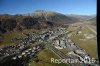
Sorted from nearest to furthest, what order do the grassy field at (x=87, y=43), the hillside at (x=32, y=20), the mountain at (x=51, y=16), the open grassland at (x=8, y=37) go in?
the grassy field at (x=87, y=43)
the mountain at (x=51, y=16)
the hillside at (x=32, y=20)
the open grassland at (x=8, y=37)

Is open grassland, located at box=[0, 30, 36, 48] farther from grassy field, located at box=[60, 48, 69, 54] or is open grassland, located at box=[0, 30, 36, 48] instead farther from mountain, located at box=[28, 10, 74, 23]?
grassy field, located at box=[60, 48, 69, 54]

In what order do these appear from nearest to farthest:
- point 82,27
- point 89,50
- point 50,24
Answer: point 89,50 → point 82,27 → point 50,24

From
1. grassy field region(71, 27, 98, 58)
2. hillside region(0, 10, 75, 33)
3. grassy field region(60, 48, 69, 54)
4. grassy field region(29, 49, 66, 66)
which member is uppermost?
hillside region(0, 10, 75, 33)

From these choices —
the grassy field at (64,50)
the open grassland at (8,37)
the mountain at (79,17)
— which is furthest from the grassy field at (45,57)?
the mountain at (79,17)

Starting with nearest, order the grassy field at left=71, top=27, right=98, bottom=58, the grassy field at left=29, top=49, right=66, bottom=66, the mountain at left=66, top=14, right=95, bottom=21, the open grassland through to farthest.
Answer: the grassy field at left=71, top=27, right=98, bottom=58 → the grassy field at left=29, top=49, right=66, bottom=66 → the mountain at left=66, top=14, right=95, bottom=21 → the open grassland

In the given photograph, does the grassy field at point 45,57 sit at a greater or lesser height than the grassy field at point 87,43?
lesser

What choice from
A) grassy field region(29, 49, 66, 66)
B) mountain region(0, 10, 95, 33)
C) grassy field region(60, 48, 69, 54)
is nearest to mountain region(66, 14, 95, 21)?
mountain region(0, 10, 95, 33)

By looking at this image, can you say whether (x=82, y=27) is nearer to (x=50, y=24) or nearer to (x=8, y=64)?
(x=50, y=24)

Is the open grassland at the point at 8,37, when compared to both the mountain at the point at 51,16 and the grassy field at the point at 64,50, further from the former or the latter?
the grassy field at the point at 64,50

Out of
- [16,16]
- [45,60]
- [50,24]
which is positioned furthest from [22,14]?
[45,60]

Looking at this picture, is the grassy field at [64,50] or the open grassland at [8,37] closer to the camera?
the grassy field at [64,50]

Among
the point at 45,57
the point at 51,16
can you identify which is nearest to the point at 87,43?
the point at 45,57
